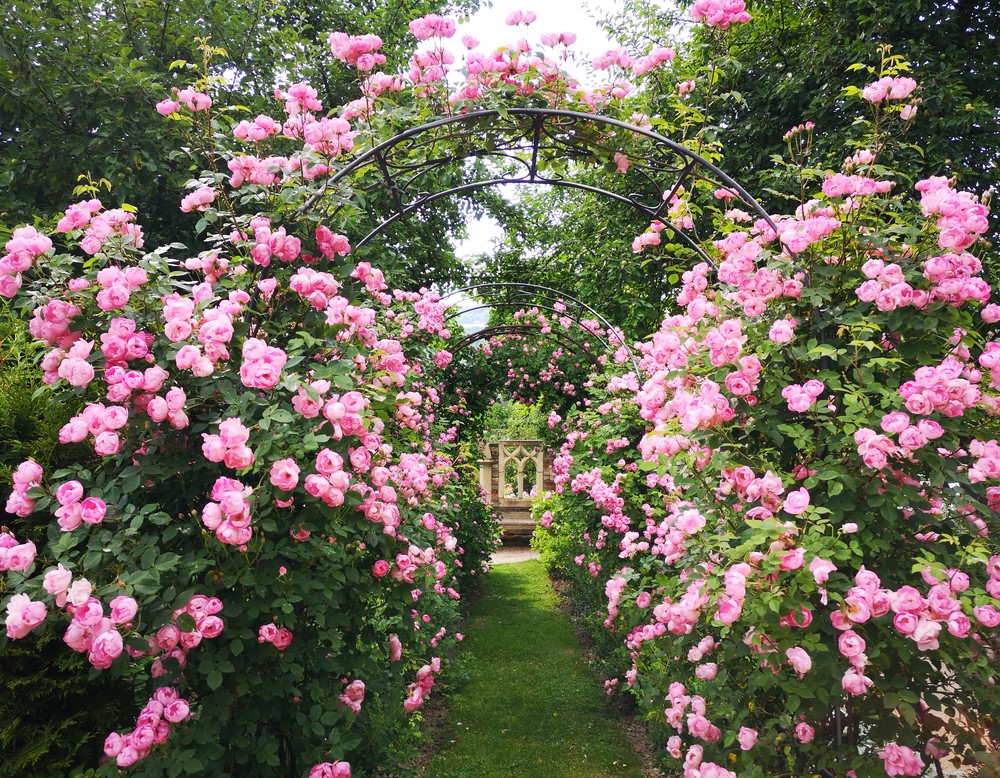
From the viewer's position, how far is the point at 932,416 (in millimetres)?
1739

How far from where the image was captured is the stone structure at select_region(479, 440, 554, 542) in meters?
13.7

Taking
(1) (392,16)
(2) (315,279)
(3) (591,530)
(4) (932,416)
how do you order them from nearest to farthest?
(4) (932,416) < (2) (315,279) < (3) (591,530) < (1) (392,16)

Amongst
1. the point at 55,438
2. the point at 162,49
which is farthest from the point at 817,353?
the point at 162,49

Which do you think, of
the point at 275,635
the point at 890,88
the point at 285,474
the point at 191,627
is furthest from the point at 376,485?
the point at 890,88

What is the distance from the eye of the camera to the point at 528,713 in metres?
4.63

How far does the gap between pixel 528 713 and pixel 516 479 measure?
10.6 m

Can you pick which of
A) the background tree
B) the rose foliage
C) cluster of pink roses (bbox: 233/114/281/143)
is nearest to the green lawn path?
the rose foliage

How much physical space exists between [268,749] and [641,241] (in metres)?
2.65

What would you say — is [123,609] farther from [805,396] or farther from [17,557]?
[805,396]

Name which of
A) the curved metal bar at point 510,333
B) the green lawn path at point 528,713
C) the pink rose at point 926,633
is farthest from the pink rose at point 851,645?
the curved metal bar at point 510,333

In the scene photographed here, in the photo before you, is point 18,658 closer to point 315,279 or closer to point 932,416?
point 315,279

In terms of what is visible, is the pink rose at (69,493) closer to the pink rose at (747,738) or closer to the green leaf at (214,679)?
the green leaf at (214,679)

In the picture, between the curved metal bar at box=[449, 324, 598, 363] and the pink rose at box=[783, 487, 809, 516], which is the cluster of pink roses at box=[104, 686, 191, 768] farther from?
the curved metal bar at box=[449, 324, 598, 363]

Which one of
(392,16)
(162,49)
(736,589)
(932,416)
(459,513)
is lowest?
(459,513)
